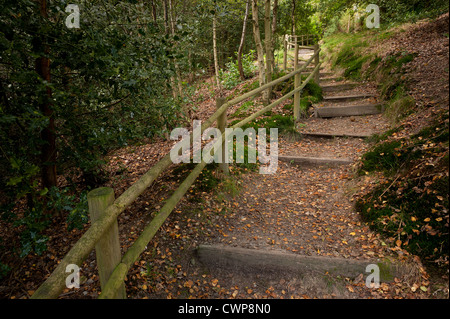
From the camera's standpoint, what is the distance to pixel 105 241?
201 centimetres

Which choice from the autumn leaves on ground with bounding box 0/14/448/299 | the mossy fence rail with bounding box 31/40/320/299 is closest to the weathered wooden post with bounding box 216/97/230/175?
the autumn leaves on ground with bounding box 0/14/448/299

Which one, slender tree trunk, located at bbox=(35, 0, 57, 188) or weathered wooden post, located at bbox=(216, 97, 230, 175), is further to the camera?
weathered wooden post, located at bbox=(216, 97, 230, 175)

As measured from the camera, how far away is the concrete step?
655 centimetres

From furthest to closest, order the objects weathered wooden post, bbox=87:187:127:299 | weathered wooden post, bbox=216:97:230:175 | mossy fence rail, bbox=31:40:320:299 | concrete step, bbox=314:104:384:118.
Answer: concrete step, bbox=314:104:384:118, weathered wooden post, bbox=216:97:230:175, weathered wooden post, bbox=87:187:127:299, mossy fence rail, bbox=31:40:320:299

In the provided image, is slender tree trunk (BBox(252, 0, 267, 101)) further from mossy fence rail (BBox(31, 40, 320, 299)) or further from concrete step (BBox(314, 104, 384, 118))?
mossy fence rail (BBox(31, 40, 320, 299))

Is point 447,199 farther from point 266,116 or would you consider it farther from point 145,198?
point 266,116

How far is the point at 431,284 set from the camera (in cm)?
247

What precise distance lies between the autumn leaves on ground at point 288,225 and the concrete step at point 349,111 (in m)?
1.26

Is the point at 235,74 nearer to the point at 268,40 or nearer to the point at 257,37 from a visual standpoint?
the point at 257,37

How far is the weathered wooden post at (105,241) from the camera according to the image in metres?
1.89

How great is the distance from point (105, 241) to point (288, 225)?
7.72 ft

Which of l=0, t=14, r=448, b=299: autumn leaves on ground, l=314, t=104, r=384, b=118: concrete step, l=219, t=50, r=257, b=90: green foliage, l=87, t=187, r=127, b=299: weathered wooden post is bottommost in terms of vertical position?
l=0, t=14, r=448, b=299: autumn leaves on ground

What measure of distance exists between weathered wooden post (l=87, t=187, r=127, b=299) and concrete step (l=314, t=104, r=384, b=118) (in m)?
6.22

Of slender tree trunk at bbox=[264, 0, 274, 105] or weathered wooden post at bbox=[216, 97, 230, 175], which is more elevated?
slender tree trunk at bbox=[264, 0, 274, 105]
